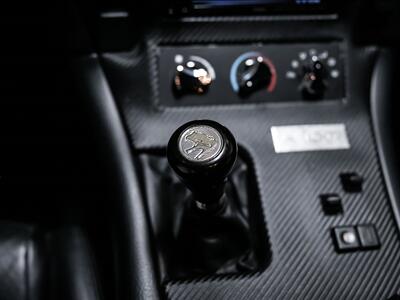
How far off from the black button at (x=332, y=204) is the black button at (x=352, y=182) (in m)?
→ 0.03

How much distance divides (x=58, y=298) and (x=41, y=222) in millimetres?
156

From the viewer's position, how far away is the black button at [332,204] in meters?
0.77

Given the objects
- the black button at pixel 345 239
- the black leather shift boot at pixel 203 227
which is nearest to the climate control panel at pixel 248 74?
the black leather shift boot at pixel 203 227

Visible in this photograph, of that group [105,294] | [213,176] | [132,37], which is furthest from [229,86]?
[105,294]

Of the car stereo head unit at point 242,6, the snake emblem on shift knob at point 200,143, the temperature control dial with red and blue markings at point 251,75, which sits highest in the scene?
the car stereo head unit at point 242,6

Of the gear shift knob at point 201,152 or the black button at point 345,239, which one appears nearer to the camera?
the gear shift knob at point 201,152

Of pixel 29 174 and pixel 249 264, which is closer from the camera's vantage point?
pixel 249 264

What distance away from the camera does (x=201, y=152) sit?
558mm

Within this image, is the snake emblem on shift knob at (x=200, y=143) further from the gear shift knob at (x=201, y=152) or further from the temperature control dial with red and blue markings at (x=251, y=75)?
the temperature control dial with red and blue markings at (x=251, y=75)

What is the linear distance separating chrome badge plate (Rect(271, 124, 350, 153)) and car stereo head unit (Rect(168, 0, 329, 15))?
0.21 metres

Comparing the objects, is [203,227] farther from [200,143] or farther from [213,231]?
[200,143]

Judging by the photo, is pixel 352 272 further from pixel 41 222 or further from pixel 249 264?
pixel 41 222

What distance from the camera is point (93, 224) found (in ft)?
2.95

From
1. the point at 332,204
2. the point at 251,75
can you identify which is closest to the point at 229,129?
the point at 251,75
